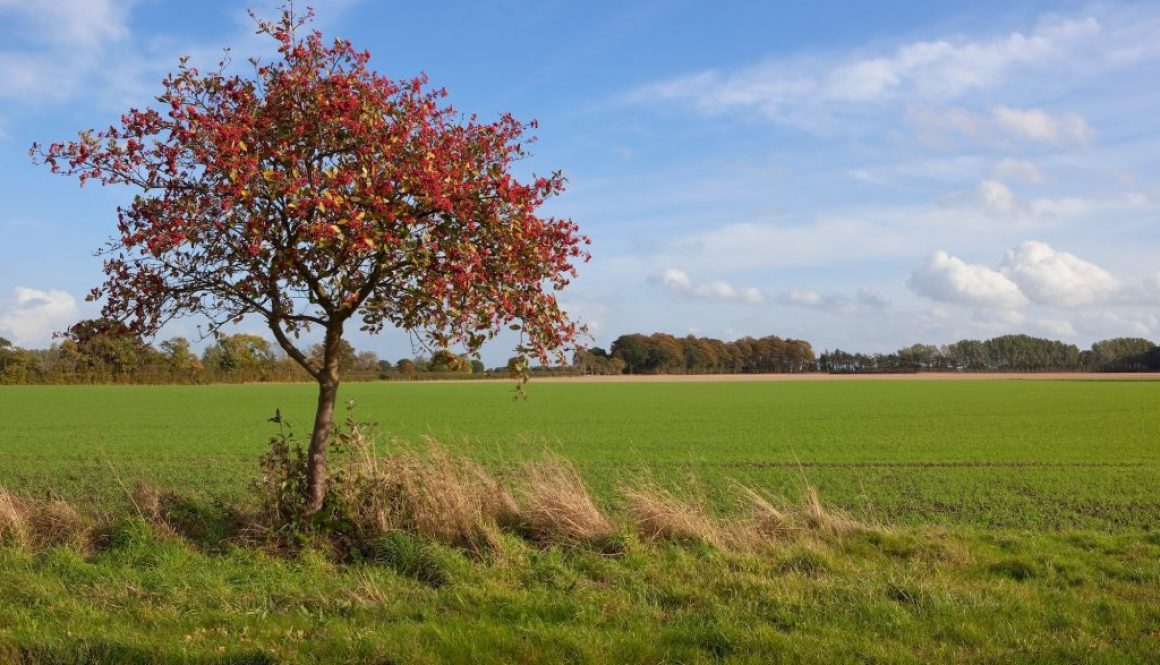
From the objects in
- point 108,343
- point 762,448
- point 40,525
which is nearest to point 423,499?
point 108,343

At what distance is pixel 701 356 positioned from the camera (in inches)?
6905

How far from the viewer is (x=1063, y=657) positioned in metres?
5.71

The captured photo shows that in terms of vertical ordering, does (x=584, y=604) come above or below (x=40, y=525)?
below

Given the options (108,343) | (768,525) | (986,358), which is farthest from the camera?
(986,358)

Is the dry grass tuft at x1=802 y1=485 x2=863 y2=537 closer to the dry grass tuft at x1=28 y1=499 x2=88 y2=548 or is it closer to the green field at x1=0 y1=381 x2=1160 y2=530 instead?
the green field at x1=0 y1=381 x2=1160 y2=530

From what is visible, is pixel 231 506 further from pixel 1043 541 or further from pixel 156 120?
pixel 1043 541

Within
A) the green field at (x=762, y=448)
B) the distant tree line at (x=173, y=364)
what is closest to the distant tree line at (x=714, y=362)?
the distant tree line at (x=173, y=364)

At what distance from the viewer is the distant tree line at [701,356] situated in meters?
162

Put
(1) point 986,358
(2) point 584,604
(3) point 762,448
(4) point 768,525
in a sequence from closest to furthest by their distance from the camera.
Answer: (2) point 584,604
(4) point 768,525
(3) point 762,448
(1) point 986,358

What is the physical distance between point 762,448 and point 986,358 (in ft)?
512

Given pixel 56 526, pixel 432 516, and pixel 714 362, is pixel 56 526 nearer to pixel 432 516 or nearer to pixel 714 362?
pixel 432 516

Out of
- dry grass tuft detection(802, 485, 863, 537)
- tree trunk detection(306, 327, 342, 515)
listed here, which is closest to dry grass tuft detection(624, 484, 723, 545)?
dry grass tuft detection(802, 485, 863, 537)

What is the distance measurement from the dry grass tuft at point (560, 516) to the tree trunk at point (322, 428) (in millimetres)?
2272

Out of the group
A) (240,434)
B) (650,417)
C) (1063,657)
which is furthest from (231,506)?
(650,417)
